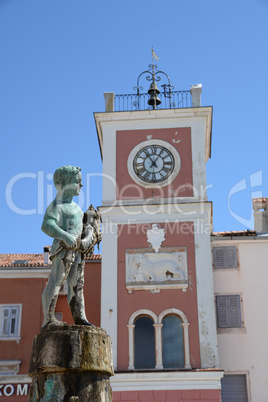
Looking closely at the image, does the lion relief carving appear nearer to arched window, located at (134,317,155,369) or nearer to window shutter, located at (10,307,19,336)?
arched window, located at (134,317,155,369)

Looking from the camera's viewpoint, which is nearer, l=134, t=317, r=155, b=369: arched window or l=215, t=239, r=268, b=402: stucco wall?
l=134, t=317, r=155, b=369: arched window

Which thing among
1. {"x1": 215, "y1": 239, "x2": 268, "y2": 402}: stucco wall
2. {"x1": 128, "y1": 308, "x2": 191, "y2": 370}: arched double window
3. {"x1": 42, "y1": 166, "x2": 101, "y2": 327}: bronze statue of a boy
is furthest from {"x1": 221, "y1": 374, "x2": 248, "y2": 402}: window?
{"x1": 42, "y1": 166, "x2": 101, "y2": 327}: bronze statue of a boy

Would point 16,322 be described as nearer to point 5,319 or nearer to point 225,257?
point 5,319

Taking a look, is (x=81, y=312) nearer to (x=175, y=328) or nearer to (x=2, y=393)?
(x=175, y=328)

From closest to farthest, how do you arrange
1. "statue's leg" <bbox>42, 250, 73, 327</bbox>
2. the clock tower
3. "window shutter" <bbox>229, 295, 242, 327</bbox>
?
"statue's leg" <bbox>42, 250, 73, 327</bbox>, the clock tower, "window shutter" <bbox>229, 295, 242, 327</bbox>

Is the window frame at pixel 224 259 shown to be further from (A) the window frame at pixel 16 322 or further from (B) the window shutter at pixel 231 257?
(A) the window frame at pixel 16 322

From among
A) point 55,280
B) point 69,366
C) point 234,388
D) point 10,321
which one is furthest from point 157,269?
point 69,366

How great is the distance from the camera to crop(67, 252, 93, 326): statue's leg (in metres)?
8.78

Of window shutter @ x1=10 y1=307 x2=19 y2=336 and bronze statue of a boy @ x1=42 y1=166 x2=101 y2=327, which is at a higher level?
window shutter @ x1=10 y1=307 x2=19 y2=336

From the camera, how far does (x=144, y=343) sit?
21703 mm

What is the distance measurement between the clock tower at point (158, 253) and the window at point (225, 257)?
1.33 m

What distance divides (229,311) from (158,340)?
322 cm

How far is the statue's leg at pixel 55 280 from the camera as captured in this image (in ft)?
28.5

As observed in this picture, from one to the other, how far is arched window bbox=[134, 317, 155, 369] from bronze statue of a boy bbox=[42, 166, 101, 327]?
1305cm
